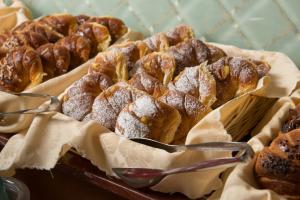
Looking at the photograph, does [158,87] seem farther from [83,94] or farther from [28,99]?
[28,99]

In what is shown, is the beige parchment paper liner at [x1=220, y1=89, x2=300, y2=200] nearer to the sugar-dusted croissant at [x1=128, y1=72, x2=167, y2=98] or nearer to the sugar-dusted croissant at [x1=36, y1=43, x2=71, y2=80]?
Result: the sugar-dusted croissant at [x1=128, y1=72, x2=167, y2=98]

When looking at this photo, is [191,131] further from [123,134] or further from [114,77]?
[114,77]

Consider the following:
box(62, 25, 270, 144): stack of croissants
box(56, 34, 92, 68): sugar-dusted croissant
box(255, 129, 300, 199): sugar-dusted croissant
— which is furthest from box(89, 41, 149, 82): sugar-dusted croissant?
box(255, 129, 300, 199): sugar-dusted croissant

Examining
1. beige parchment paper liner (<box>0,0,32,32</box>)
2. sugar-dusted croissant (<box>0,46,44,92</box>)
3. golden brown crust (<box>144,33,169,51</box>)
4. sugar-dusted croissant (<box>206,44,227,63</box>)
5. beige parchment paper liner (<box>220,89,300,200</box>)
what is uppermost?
beige parchment paper liner (<box>0,0,32,32</box>)

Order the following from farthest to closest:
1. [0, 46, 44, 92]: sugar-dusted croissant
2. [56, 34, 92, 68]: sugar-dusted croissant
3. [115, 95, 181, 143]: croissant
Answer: [56, 34, 92, 68]: sugar-dusted croissant
[0, 46, 44, 92]: sugar-dusted croissant
[115, 95, 181, 143]: croissant

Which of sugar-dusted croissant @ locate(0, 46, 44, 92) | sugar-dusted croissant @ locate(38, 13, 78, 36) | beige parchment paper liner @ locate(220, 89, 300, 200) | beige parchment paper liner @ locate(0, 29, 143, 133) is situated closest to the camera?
beige parchment paper liner @ locate(220, 89, 300, 200)

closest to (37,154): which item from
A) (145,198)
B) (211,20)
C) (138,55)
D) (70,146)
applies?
(70,146)

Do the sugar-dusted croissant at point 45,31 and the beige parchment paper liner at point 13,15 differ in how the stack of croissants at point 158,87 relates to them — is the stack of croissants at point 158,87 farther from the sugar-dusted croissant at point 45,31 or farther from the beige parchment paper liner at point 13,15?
the beige parchment paper liner at point 13,15

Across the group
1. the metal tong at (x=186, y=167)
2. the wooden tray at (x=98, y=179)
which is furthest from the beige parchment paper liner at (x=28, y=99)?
the metal tong at (x=186, y=167)
